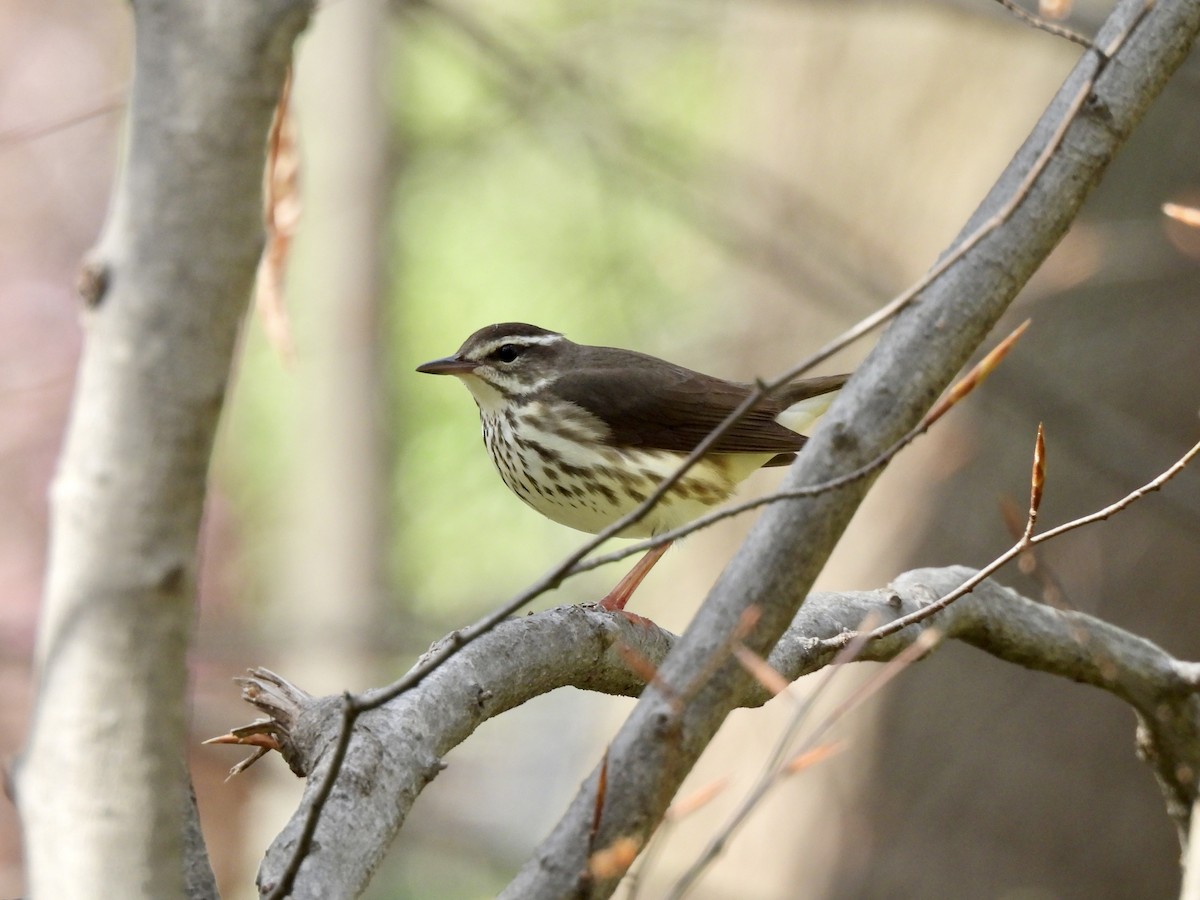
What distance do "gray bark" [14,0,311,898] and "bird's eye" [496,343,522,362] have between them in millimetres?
2920

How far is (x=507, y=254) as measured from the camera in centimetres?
1052

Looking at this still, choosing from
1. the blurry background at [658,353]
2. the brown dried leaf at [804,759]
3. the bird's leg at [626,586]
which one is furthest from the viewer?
the blurry background at [658,353]

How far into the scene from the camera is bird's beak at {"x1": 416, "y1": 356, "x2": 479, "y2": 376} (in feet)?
12.7

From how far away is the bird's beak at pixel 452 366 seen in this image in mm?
3881

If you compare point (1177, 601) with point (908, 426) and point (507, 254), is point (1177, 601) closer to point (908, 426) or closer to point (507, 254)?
point (908, 426)

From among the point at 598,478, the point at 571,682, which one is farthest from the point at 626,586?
the point at 571,682

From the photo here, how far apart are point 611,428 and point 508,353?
0.44 meters

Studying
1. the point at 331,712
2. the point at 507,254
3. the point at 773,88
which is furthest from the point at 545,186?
the point at 331,712

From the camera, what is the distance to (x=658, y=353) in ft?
28.6

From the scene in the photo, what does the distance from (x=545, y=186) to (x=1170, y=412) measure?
615 centimetres

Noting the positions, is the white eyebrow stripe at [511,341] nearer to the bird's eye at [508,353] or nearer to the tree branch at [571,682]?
the bird's eye at [508,353]

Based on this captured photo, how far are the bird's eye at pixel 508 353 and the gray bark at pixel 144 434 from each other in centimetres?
292

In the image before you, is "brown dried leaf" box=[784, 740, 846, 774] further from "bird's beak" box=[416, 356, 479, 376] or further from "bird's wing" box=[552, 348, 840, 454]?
"bird's beak" box=[416, 356, 479, 376]

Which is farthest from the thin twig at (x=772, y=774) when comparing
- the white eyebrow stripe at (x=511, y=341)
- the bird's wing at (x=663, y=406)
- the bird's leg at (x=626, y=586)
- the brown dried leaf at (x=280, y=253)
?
the white eyebrow stripe at (x=511, y=341)
